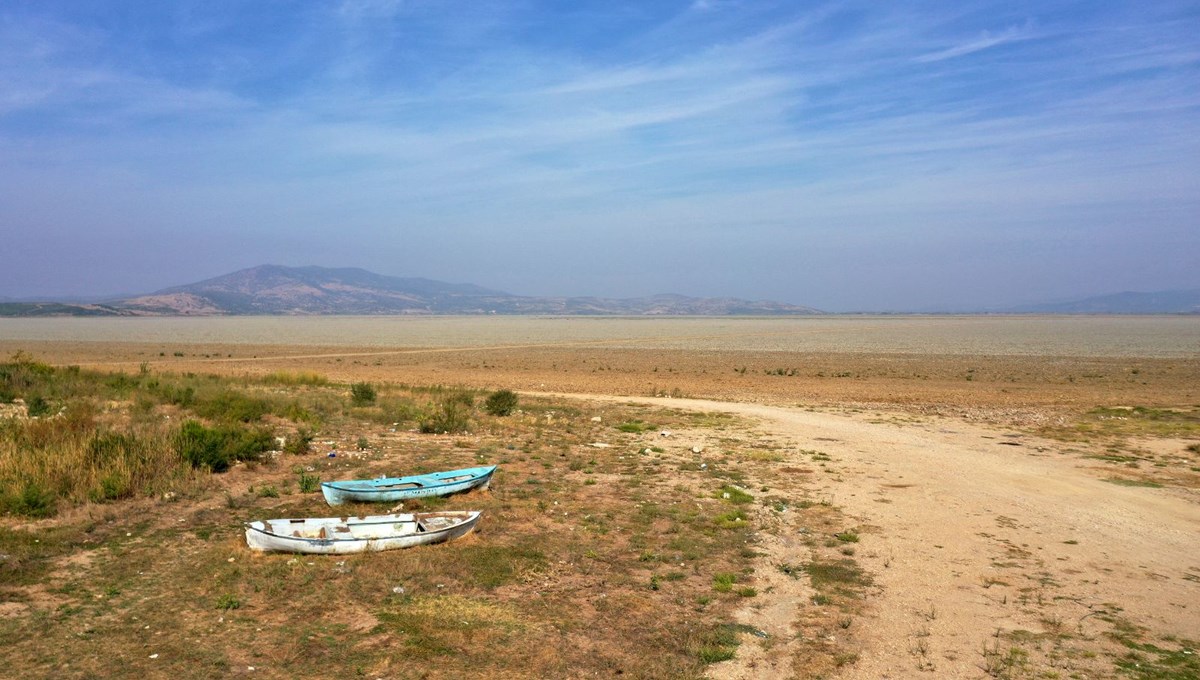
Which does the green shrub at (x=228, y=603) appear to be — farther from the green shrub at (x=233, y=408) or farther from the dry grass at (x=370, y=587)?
the green shrub at (x=233, y=408)

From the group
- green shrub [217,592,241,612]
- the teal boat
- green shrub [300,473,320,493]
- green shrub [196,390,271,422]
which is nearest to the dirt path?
green shrub [217,592,241,612]

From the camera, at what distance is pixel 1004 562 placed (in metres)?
10.8

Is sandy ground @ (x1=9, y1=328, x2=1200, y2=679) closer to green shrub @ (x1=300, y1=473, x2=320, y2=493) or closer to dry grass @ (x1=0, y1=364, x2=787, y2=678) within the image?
dry grass @ (x1=0, y1=364, x2=787, y2=678)

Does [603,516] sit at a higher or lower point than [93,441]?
lower

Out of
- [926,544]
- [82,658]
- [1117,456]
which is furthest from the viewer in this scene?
[1117,456]

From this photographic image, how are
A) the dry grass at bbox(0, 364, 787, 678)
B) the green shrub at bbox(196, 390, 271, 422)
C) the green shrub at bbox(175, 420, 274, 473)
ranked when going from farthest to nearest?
1. the green shrub at bbox(196, 390, 271, 422)
2. the green shrub at bbox(175, 420, 274, 473)
3. the dry grass at bbox(0, 364, 787, 678)

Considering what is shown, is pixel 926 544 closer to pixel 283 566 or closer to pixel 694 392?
pixel 283 566

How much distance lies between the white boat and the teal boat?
1452 millimetres

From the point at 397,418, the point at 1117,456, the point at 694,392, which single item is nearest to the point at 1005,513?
the point at 1117,456

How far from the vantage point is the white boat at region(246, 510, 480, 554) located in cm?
989

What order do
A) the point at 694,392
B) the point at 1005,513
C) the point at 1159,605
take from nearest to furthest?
1. the point at 1159,605
2. the point at 1005,513
3. the point at 694,392

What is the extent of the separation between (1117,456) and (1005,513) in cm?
762

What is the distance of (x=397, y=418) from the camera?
2155 cm

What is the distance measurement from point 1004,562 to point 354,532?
8.75 m
